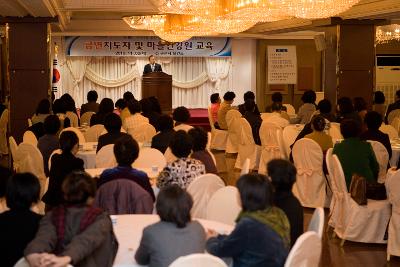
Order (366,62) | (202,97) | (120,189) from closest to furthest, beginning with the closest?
(120,189) → (366,62) → (202,97)

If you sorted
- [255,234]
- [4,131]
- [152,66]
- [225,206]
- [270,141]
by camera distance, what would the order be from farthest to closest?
[152,66]
[4,131]
[270,141]
[225,206]
[255,234]

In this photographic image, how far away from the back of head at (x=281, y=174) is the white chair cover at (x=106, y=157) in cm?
316

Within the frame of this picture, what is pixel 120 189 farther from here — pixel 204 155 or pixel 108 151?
pixel 108 151

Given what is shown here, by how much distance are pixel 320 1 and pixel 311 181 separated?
2236 millimetres

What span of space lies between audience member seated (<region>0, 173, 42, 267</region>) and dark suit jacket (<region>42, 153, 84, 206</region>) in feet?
7.91

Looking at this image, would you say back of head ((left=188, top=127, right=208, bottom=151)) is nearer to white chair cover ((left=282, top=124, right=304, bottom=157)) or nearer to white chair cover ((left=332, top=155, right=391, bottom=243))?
white chair cover ((left=332, top=155, right=391, bottom=243))

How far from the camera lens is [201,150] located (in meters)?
6.49

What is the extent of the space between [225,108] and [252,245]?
9753mm

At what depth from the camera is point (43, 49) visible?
12.2 metres

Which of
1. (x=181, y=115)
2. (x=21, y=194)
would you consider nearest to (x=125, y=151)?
(x=21, y=194)

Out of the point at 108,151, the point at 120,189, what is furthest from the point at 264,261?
the point at 108,151

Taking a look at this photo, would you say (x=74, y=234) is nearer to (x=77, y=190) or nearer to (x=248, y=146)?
(x=77, y=190)

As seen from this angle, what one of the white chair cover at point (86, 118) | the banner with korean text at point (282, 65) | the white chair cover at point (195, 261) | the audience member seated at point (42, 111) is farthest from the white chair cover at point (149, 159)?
the banner with korean text at point (282, 65)

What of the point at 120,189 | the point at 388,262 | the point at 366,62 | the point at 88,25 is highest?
the point at 88,25
